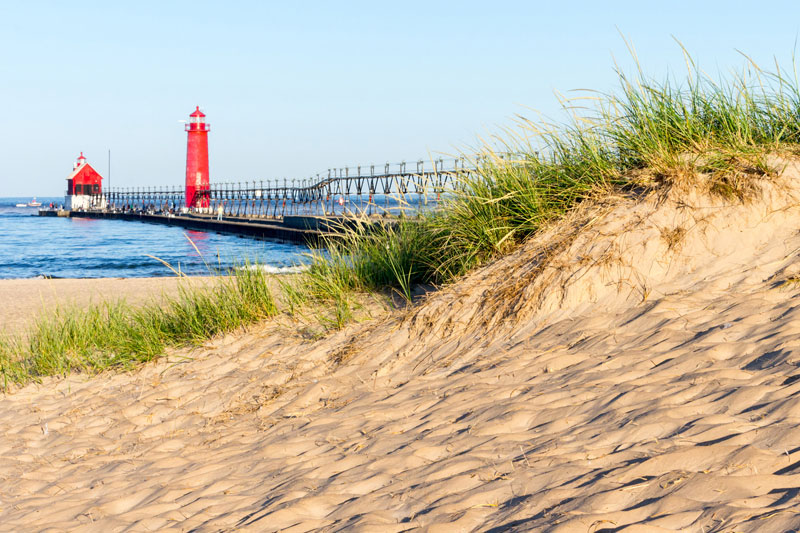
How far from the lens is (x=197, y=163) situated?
5762 centimetres

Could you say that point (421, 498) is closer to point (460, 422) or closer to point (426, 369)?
point (460, 422)

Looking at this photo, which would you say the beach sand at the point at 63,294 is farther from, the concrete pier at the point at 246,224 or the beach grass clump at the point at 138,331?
the concrete pier at the point at 246,224

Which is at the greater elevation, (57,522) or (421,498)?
(421,498)

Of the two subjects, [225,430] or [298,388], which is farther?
[298,388]

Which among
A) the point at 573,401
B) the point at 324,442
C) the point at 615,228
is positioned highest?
the point at 615,228

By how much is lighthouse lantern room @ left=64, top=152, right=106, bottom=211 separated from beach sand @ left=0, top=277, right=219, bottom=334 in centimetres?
6755

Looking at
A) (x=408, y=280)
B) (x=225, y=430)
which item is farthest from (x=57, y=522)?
(x=408, y=280)

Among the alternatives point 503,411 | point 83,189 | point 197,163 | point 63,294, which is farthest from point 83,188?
point 503,411

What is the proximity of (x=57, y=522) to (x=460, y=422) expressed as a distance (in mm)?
1976

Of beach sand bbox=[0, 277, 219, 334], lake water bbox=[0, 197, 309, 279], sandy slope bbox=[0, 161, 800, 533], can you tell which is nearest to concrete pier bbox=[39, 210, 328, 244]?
lake water bbox=[0, 197, 309, 279]

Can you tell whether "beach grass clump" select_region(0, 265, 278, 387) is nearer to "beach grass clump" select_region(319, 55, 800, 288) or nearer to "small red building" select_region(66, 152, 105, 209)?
"beach grass clump" select_region(319, 55, 800, 288)

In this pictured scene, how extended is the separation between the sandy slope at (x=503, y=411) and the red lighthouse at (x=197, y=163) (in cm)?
5290

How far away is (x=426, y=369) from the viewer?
4.66 meters

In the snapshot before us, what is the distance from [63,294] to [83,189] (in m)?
71.9
